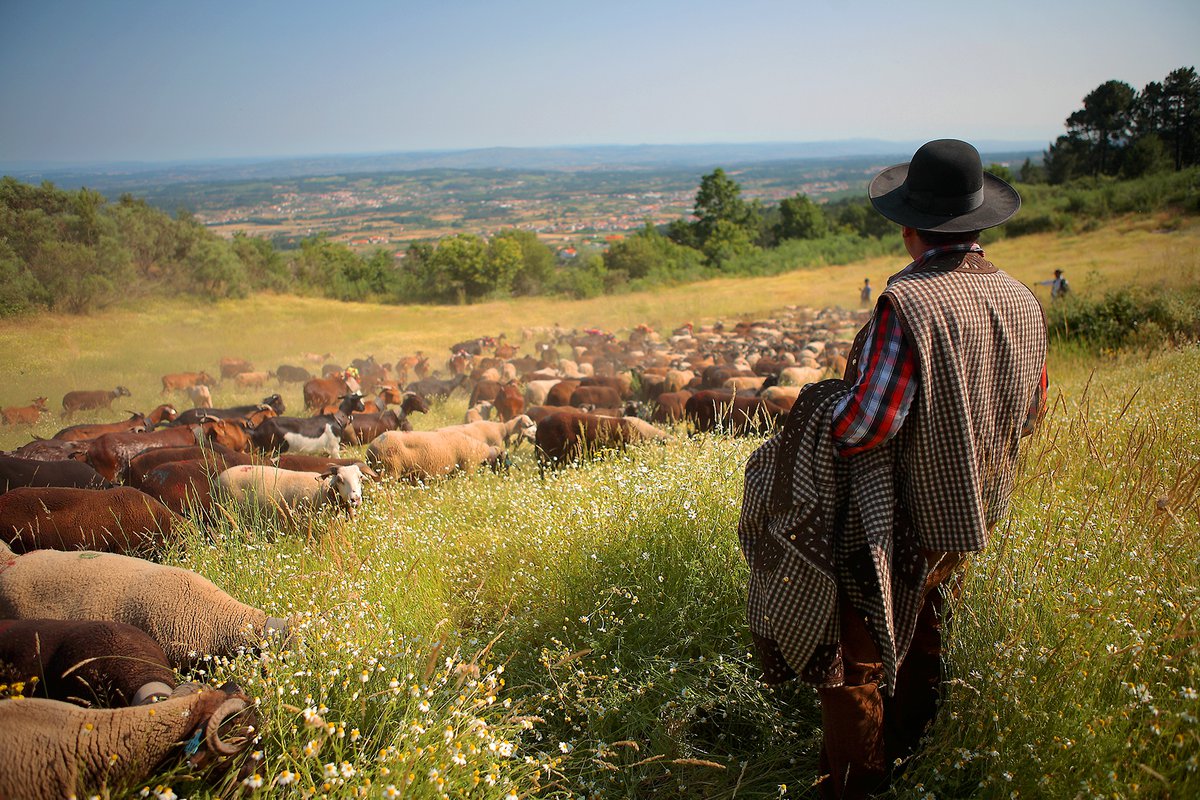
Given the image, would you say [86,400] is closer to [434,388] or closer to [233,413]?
[233,413]

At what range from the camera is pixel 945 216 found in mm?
2631

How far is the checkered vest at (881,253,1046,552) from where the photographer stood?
2.38 meters

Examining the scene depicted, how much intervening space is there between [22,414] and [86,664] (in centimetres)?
1210

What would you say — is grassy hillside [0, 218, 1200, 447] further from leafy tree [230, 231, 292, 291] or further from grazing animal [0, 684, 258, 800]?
grazing animal [0, 684, 258, 800]

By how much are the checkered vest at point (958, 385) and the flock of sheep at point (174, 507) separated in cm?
249

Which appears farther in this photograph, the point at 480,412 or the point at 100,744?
the point at 480,412

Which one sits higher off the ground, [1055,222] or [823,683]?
[1055,222]

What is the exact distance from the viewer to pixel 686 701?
11.2ft

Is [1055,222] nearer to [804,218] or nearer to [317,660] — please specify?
[804,218]

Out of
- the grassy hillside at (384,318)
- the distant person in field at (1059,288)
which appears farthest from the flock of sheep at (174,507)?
the distant person in field at (1059,288)

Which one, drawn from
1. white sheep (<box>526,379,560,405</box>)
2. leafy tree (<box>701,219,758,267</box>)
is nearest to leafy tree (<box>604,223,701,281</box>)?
leafy tree (<box>701,219,758,267</box>)

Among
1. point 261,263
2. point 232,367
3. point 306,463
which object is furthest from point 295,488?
point 261,263

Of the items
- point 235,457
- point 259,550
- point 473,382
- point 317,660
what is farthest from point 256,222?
point 317,660

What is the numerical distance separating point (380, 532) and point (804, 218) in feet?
223
